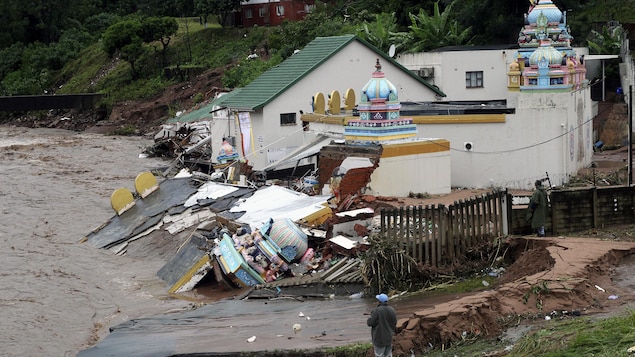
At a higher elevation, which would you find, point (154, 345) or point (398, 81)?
point (398, 81)

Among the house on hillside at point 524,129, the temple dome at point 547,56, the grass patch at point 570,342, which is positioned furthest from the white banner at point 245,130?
the grass patch at point 570,342

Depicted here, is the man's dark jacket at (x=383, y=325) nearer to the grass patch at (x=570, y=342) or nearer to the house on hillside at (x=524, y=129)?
the grass patch at (x=570, y=342)

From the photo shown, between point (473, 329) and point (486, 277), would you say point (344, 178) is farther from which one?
point (473, 329)

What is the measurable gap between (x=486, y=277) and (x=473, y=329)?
5.18 m

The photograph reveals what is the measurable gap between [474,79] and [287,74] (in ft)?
31.2

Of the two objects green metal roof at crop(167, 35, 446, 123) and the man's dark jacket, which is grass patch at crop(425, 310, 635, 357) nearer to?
the man's dark jacket

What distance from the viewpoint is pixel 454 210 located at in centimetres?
2103

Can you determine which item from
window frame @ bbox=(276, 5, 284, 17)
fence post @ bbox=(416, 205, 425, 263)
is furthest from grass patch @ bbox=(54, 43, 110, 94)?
fence post @ bbox=(416, 205, 425, 263)

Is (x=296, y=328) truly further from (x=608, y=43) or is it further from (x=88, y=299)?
(x=608, y=43)

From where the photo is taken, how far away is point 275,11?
71.9 m

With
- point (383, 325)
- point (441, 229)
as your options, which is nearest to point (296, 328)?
point (383, 325)

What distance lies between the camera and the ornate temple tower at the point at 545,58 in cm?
2903

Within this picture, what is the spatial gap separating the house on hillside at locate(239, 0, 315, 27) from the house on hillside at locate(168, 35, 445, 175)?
35063mm

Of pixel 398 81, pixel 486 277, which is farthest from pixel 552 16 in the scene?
pixel 486 277
